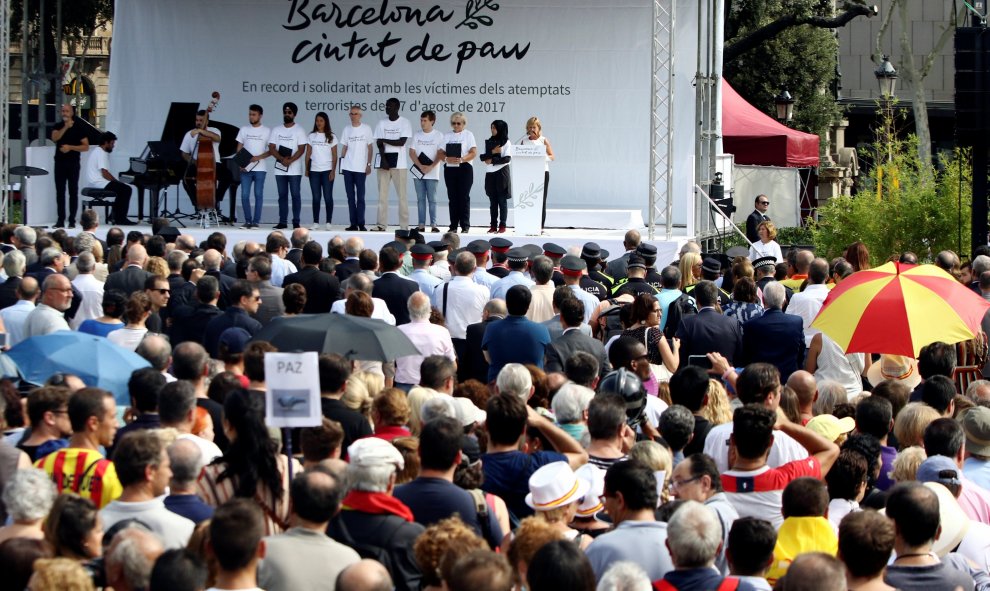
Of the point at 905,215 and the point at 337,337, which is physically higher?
the point at 905,215

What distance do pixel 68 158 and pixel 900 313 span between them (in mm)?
13640

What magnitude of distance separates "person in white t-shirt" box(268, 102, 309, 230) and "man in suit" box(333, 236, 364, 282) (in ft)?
21.3

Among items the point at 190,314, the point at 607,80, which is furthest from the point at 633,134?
the point at 190,314

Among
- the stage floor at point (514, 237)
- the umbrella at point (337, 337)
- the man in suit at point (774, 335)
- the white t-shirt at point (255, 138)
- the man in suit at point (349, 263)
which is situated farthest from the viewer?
the white t-shirt at point (255, 138)

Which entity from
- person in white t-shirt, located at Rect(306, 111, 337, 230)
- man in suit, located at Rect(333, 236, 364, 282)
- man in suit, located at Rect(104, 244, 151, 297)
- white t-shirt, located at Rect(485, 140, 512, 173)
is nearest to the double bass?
person in white t-shirt, located at Rect(306, 111, 337, 230)

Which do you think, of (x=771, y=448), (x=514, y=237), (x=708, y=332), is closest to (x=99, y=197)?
(x=514, y=237)

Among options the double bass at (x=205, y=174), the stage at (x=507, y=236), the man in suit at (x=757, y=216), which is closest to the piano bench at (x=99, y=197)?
the stage at (x=507, y=236)

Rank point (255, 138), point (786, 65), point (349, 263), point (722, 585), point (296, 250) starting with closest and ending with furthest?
1. point (722, 585)
2. point (349, 263)
3. point (296, 250)
4. point (255, 138)
5. point (786, 65)

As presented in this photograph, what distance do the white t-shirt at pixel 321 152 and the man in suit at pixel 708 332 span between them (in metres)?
9.82

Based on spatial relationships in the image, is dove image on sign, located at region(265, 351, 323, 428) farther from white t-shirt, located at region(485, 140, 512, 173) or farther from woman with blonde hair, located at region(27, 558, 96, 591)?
white t-shirt, located at region(485, 140, 512, 173)

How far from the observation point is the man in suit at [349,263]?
35.6 feet

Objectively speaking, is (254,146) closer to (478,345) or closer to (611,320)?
(478,345)

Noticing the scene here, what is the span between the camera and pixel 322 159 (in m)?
17.9

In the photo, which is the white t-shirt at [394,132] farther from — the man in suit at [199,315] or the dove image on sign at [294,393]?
the dove image on sign at [294,393]
